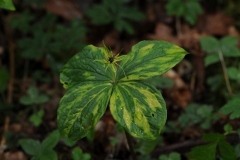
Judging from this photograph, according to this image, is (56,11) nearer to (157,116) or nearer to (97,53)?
(97,53)

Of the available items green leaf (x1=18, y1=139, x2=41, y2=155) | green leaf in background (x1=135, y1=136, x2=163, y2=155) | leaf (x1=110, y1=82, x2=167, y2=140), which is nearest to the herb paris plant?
leaf (x1=110, y1=82, x2=167, y2=140)

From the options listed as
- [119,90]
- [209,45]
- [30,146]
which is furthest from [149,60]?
[209,45]

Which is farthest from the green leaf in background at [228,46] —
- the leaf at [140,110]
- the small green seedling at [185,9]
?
the leaf at [140,110]

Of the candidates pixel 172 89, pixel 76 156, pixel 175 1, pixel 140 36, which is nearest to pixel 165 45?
pixel 76 156

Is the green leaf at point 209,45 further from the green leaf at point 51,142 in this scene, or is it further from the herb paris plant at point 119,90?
the green leaf at point 51,142

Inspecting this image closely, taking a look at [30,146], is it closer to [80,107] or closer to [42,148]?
[42,148]
